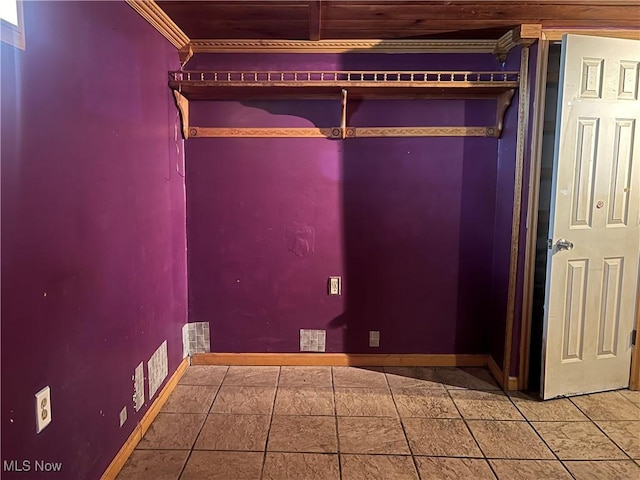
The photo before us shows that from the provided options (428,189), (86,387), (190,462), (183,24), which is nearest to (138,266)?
(86,387)

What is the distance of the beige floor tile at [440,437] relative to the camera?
85.4 inches

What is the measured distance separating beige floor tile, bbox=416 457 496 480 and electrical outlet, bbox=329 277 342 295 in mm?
1221

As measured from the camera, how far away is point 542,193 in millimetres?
2924

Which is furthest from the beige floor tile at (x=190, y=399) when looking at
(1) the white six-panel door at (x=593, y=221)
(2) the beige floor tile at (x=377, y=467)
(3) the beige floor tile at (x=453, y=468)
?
(1) the white six-panel door at (x=593, y=221)

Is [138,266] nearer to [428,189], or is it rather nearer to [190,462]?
[190,462]

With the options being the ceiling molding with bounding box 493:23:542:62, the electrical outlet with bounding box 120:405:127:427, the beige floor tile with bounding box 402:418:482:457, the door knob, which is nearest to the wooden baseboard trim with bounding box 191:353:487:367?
the beige floor tile with bounding box 402:418:482:457

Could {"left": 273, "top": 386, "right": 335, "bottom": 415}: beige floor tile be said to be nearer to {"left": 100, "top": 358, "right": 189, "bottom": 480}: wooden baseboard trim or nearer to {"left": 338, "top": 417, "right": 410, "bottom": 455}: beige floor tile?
{"left": 338, "top": 417, "right": 410, "bottom": 455}: beige floor tile

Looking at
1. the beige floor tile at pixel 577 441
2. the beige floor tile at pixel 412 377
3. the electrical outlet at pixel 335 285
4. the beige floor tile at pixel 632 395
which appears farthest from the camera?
the electrical outlet at pixel 335 285

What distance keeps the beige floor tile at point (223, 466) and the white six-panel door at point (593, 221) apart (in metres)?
1.65

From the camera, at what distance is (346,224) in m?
3.05

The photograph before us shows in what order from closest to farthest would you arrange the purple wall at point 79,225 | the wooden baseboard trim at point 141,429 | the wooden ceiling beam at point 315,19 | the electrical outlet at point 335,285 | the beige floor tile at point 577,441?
1. the purple wall at point 79,225
2. the wooden baseboard trim at point 141,429
3. the beige floor tile at point 577,441
4. the wooden ceiling beam at point 315,19
5. the electrical outlet at point 335,285

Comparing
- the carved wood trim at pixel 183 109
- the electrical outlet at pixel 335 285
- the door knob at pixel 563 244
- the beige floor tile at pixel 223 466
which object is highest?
the carved wood trim at pixel 183 109

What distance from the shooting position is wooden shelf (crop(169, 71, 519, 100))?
2689mm

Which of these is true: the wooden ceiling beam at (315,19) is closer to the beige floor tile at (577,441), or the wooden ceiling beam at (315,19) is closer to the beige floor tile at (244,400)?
the beige floor tile at (244,400)
